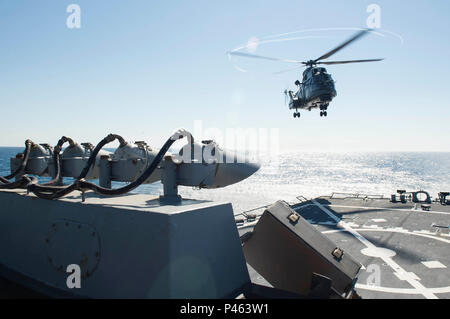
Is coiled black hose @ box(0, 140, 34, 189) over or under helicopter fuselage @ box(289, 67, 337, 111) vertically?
under

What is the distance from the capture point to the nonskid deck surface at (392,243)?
1097cm

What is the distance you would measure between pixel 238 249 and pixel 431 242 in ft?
55.2

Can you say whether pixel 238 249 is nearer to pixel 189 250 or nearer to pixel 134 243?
pixel 189 250

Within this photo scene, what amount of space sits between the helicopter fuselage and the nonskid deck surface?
10.6 m

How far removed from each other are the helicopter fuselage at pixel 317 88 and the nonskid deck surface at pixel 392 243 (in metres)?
10.6

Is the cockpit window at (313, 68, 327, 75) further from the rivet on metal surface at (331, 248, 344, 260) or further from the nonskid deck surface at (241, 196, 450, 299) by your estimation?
the rivet on metal surface at (331, 248, 344, 260)

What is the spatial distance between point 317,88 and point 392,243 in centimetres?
1714

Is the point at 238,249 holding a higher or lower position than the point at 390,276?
higher

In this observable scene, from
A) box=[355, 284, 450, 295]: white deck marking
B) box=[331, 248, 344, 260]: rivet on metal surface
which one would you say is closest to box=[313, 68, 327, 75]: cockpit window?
box=[355, 284, 450, 295]: white deck marking

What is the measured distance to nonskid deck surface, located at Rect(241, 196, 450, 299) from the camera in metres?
11.0

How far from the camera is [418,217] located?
22.6 m

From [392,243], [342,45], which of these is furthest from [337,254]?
[342,45]

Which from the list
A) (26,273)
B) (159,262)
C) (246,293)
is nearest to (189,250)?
(159,262)

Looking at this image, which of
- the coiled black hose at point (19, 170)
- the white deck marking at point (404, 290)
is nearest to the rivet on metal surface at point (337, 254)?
the coiled black hose at point (19, 170)
